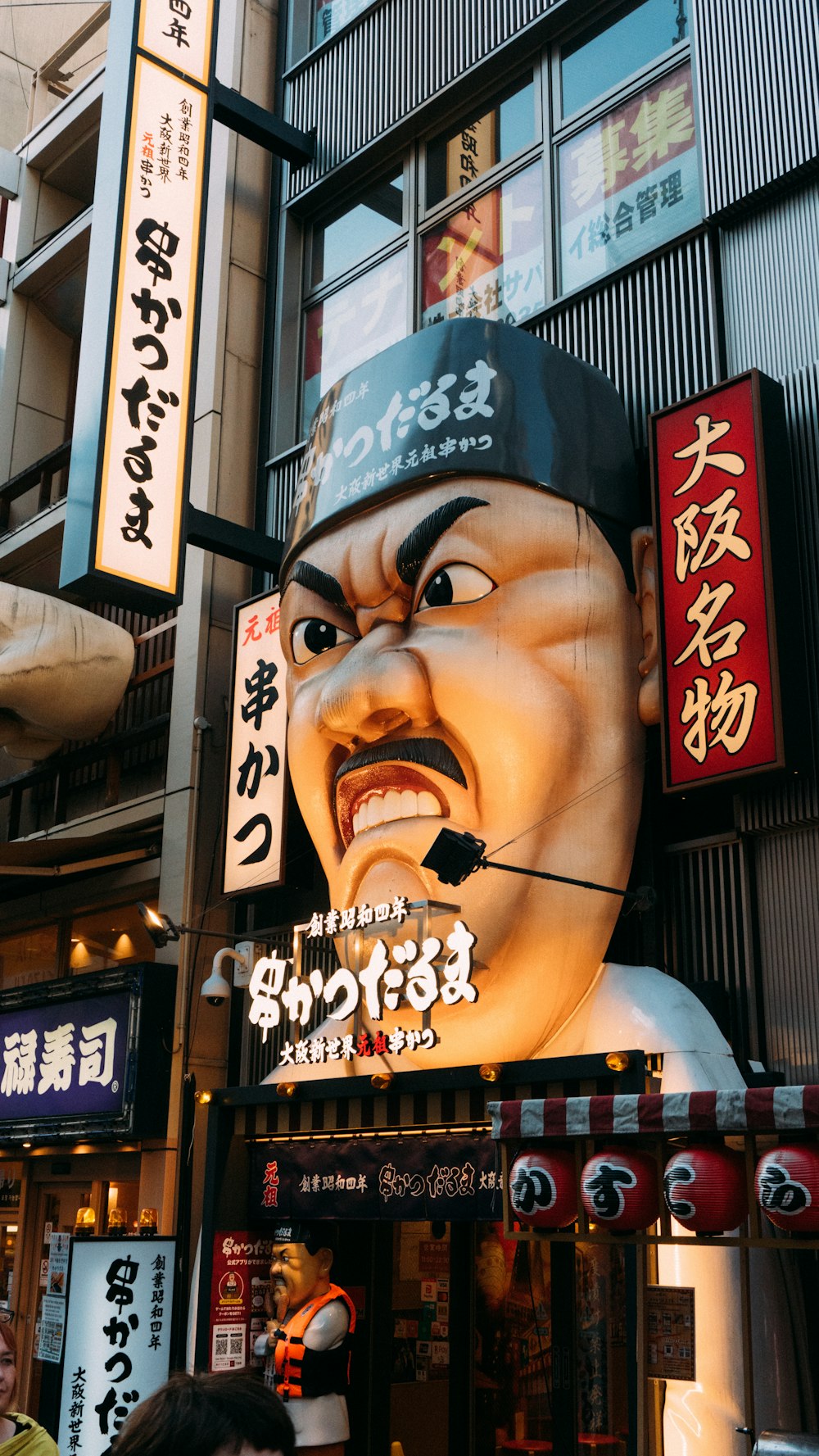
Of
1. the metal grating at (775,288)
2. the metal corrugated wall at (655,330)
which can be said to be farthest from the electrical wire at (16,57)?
the metal grating at (775,288)

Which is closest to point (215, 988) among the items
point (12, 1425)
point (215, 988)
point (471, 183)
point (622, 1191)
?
point (215, 988)

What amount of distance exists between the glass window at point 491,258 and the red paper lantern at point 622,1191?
7.83 m

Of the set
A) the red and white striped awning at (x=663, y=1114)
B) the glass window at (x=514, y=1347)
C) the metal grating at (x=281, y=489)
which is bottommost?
the glass window at (x=514, y=1347)

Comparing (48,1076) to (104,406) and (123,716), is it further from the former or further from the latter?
(104,406)

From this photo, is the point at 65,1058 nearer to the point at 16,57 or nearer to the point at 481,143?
the point at 481,143

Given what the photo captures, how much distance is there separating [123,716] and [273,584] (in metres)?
2.73

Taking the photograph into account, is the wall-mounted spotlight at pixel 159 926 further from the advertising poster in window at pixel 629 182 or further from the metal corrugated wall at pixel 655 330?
the advertising poster in window at pixel 629 182

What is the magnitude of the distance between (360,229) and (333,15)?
2.96 meters

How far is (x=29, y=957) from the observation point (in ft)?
56.2

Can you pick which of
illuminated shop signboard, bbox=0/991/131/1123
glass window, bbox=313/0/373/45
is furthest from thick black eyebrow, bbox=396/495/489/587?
glass window, bbox=313/0/373/45

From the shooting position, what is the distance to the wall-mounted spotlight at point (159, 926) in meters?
12.2

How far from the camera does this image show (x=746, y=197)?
10.4 meters

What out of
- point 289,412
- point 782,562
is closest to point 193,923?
point 289,412

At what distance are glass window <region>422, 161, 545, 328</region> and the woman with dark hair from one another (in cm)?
987
